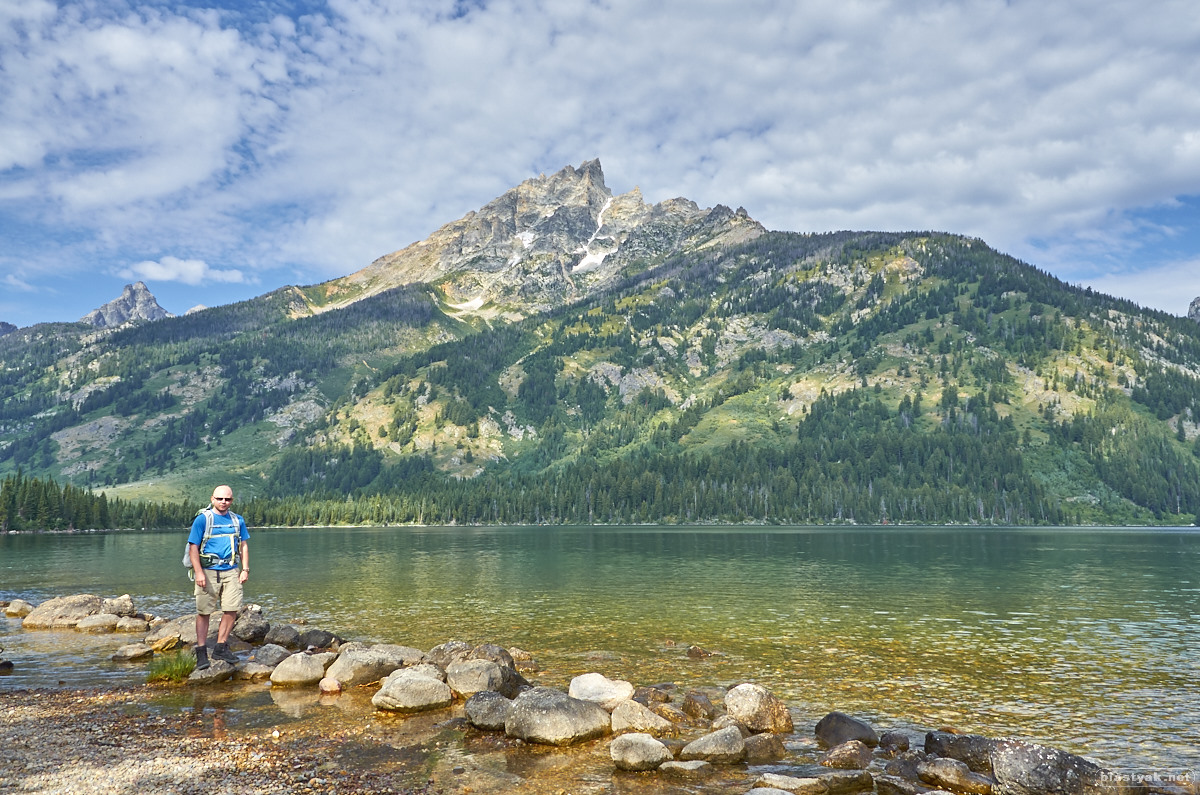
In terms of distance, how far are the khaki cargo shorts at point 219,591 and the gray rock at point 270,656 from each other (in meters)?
3.65

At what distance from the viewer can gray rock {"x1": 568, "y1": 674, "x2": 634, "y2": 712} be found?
2400 cm

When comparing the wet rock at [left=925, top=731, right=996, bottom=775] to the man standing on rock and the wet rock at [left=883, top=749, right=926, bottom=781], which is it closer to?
the wet rock at [left=883, top=749, right=926, bottom=781]

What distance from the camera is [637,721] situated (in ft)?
71.3

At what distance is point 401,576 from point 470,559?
26415 millimetres

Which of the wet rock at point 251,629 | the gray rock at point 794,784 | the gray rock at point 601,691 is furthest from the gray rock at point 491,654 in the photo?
the gray rock at point 794,784

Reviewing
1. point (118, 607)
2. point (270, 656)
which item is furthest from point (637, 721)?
point (118, 607)

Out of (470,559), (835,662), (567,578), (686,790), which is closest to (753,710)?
(686,790)

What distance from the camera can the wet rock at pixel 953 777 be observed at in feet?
56.6

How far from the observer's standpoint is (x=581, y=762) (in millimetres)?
18906

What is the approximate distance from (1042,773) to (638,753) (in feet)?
33.5

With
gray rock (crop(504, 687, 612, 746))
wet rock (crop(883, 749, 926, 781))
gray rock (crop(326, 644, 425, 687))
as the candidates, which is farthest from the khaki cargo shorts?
wet rock (crop(883, 749, 926, 781))

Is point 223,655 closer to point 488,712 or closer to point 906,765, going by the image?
point 488,712

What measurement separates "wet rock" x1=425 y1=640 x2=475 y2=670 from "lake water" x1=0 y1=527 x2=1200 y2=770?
3.85 m

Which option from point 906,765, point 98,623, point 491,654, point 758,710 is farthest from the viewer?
point 98,623
